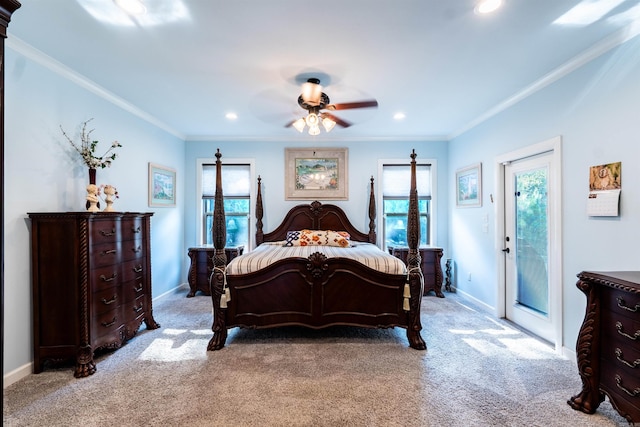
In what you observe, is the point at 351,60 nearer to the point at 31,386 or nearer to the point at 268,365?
the point at 268,365

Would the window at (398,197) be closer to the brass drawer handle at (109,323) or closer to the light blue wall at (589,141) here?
the light blue wall at (589,141)

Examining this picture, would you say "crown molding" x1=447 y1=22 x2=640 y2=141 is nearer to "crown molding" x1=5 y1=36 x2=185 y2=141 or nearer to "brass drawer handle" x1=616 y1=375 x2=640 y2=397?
"brass drawer handle" x1=616 y1=375 x2=640 y2=397

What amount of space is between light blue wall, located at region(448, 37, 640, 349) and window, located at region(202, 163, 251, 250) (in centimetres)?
402

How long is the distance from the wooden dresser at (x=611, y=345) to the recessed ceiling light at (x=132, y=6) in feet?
11.3

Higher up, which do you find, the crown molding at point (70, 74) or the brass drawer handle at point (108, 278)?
the crown molding at point (70, 74)

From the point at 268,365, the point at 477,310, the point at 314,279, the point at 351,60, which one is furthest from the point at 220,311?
the point at 477,310

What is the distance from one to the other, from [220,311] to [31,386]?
57.5 inches

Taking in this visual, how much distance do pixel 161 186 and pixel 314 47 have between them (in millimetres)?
3294

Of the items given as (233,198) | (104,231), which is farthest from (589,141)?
(233,198)

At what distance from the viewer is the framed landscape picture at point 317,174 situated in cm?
502

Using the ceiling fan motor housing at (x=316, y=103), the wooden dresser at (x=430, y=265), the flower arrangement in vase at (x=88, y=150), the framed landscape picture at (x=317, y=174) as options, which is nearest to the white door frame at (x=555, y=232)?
the wooden dresser at (x=430, y=265)

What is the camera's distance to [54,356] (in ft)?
7.88

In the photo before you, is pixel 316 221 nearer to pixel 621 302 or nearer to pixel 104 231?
pixel 104 231

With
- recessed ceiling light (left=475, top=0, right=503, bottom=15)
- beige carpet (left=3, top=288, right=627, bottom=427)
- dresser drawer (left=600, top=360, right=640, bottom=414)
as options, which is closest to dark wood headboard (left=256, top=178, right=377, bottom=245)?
beige carpet (left=3, top=288, right=627, bottom=427)
